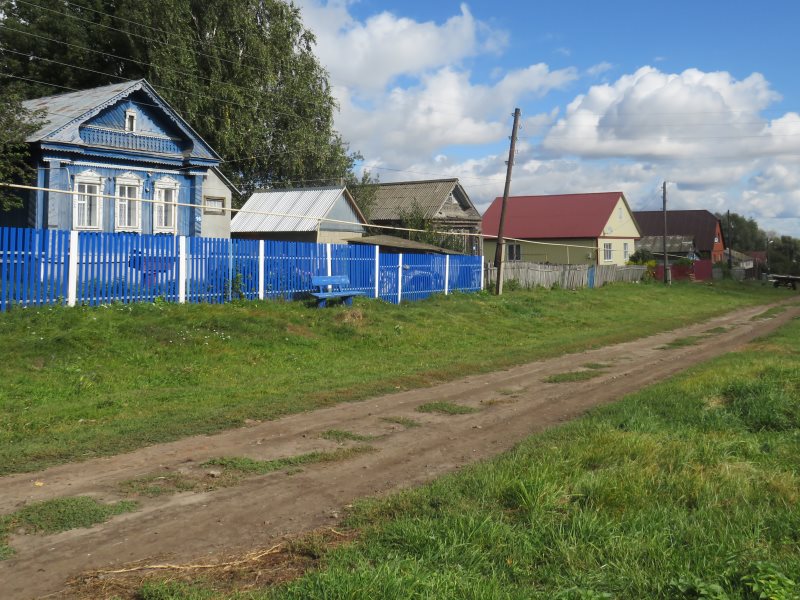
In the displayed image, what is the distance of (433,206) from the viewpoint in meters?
43.4

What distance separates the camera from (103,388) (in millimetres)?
10336

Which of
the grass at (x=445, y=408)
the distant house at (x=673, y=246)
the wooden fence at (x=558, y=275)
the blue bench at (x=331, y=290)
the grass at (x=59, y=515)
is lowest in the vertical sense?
the grass at (x=59, y=515)

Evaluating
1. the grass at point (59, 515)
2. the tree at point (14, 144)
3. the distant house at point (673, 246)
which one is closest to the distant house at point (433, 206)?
the tree at point (14, 144)

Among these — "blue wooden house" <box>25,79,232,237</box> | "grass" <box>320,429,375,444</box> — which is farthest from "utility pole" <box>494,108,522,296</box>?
"grass" <box>320,429,375,444</box>

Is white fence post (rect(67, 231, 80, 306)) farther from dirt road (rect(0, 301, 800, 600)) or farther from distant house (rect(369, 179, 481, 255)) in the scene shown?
distant house (rect(369, 179, 481, 255))

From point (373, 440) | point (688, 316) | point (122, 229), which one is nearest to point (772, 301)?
point (688, 316)

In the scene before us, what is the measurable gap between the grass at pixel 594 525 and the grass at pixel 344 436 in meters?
1.74

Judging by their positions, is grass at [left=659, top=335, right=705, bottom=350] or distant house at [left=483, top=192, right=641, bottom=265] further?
distant house at [left=483, top=192, right=641, bottom=265]

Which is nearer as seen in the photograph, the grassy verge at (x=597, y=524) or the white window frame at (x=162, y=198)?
the grassy verge at (x=597, y=524)

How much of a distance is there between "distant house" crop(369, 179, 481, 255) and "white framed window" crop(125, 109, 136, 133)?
21.0m

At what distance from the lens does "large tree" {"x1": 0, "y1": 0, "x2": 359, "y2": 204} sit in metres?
34.0

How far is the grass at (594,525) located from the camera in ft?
13.2

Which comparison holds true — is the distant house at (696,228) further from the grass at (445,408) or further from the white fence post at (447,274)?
Result: the grass at (445,408)

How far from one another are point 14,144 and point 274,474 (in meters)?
16.6
